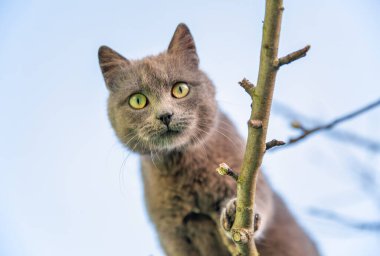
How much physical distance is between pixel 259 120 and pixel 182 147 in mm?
1807

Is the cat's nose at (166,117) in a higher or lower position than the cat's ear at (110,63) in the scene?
lower

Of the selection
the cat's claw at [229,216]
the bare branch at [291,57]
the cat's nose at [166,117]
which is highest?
the bare branch at [291,57]

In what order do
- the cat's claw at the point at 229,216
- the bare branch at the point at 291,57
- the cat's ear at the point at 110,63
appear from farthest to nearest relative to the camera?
the cat's ear at the point at 110,63
the cat's claw at the point at 229,216
the bare branch at the point at 291,57

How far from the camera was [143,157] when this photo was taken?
425 centimetres

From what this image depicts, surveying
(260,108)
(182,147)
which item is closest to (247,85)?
(260,108)

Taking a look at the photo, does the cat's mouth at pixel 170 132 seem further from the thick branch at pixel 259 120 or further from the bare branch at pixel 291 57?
the bare branch at pixel 291 57

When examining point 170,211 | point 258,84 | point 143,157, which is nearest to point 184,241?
point 170,211

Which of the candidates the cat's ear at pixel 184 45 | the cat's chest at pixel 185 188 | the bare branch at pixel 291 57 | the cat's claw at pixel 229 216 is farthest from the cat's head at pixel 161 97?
the bare branch at pixel 291 57

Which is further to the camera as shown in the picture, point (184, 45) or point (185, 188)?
point (184, 45)

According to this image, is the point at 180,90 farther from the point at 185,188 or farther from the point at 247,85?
the point at 247,85

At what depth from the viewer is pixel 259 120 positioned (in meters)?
2.10

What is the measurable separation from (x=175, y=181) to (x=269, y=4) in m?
2.30

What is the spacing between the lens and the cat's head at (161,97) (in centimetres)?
346

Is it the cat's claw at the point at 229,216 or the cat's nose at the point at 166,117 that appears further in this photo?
the cat's nose at the point at 166,117
